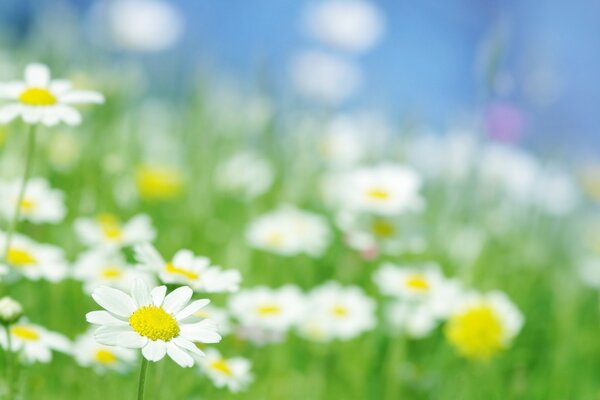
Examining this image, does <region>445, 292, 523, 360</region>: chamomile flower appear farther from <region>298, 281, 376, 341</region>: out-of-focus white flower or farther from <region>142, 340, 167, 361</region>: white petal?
<region>142, 340, 167, 361</region>: white petal

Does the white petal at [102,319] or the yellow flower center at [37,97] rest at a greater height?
the yellow flower center at [37,97]

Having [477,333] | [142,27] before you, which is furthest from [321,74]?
[477,333]

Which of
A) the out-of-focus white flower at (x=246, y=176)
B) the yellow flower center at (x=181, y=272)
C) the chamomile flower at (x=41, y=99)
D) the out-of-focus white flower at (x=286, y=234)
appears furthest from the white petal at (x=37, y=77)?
the out-of-focus white flower at (x=246, y=176)

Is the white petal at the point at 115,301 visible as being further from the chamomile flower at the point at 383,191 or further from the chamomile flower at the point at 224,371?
the chamomile flower at the point at 383,191

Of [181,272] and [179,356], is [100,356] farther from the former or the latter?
[179,356]

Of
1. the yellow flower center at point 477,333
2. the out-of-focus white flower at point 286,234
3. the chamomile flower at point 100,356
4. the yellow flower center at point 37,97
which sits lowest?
the chamomile flower at point 100,356

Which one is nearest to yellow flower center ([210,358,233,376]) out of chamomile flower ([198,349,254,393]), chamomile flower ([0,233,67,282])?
chamomile flower ([198,349,254,393])
